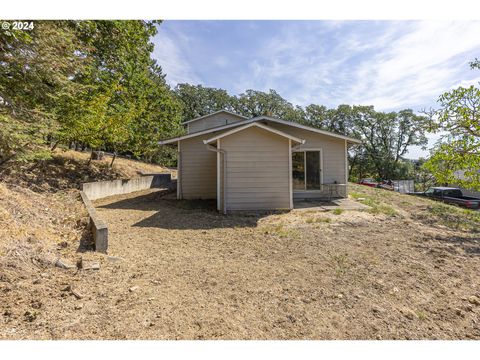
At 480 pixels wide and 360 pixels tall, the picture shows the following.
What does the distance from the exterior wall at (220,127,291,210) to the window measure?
2469mm

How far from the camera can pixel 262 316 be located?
2.32m

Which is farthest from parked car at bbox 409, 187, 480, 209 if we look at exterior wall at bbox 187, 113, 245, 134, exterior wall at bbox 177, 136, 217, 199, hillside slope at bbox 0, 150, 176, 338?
hillside slope at bbox 0, 150, 176, 338

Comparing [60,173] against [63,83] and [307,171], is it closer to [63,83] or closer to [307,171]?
[63,83]

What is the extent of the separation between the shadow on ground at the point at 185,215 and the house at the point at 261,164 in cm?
58

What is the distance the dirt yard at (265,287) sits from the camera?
2117 mm


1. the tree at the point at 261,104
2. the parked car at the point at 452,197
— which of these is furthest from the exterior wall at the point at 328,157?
the tree at the point at 261,104

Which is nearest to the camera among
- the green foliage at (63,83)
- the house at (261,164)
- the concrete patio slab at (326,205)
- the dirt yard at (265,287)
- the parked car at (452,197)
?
the dirt yard at (265,287)

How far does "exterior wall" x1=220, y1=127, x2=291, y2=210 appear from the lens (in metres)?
7.42

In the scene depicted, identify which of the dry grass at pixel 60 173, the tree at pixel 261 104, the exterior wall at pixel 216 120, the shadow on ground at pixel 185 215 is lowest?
the shadow on ground at pixel 185 215

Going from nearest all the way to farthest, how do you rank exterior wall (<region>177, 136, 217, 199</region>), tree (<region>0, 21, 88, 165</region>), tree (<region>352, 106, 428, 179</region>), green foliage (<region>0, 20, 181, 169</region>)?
1. tree (<region>0, 21, 88, 165</region>)
2. green foliage (<region>0, 20, 181, 169</region>)
3. exterior wall (<region>177, 136, 217, 199</region>)
4. tree (<region>352, 106, 428, 179</region>)

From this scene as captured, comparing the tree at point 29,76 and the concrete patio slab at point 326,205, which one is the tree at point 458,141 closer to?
the concrete patio slab at point 326,205

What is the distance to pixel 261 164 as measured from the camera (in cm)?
745

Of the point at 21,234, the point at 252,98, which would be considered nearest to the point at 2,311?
the point at 21,234

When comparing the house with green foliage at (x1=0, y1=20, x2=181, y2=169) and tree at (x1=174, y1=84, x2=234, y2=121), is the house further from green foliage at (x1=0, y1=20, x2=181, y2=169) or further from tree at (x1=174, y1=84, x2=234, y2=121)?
tree at (x1=174, y1=84, x2=234, y2=121)
